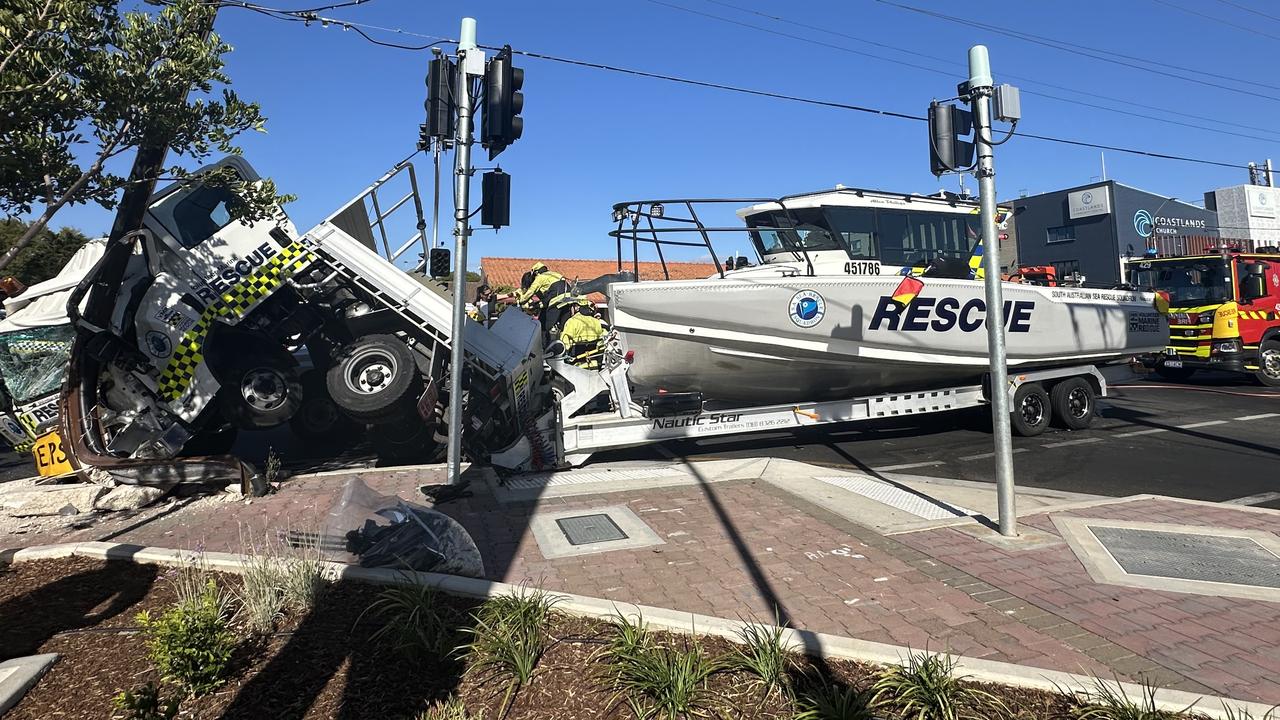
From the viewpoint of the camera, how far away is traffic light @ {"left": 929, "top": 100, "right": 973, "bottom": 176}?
524 centimetres

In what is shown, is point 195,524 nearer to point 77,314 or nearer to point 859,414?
point 77,314

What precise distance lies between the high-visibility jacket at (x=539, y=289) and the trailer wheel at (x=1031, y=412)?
21.5 ft

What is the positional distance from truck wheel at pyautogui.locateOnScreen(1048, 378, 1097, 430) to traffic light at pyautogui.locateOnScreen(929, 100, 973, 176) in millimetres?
5789

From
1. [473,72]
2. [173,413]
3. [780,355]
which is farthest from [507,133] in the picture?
[173,413]

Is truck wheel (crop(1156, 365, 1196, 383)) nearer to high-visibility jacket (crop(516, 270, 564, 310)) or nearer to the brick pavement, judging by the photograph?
the brick pavement

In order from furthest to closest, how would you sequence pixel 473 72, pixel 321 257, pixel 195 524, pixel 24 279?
→ pixel 24 279
pixel 321 257
pixel 473 72
pixel 195 524

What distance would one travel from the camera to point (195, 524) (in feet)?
18.7

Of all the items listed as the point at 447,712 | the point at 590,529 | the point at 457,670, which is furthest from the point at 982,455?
the point at 447,712

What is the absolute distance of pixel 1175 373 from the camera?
52.4ft

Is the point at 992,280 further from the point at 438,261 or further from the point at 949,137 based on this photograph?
the point at 438,261

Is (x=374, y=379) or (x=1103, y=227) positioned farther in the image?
(x=1103, y=227)

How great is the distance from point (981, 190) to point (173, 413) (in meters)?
7.50

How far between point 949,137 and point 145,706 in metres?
5.74

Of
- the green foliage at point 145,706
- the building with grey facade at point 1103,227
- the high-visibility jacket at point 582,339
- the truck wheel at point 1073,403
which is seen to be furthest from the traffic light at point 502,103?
the building with grey facade at point 1103,227
